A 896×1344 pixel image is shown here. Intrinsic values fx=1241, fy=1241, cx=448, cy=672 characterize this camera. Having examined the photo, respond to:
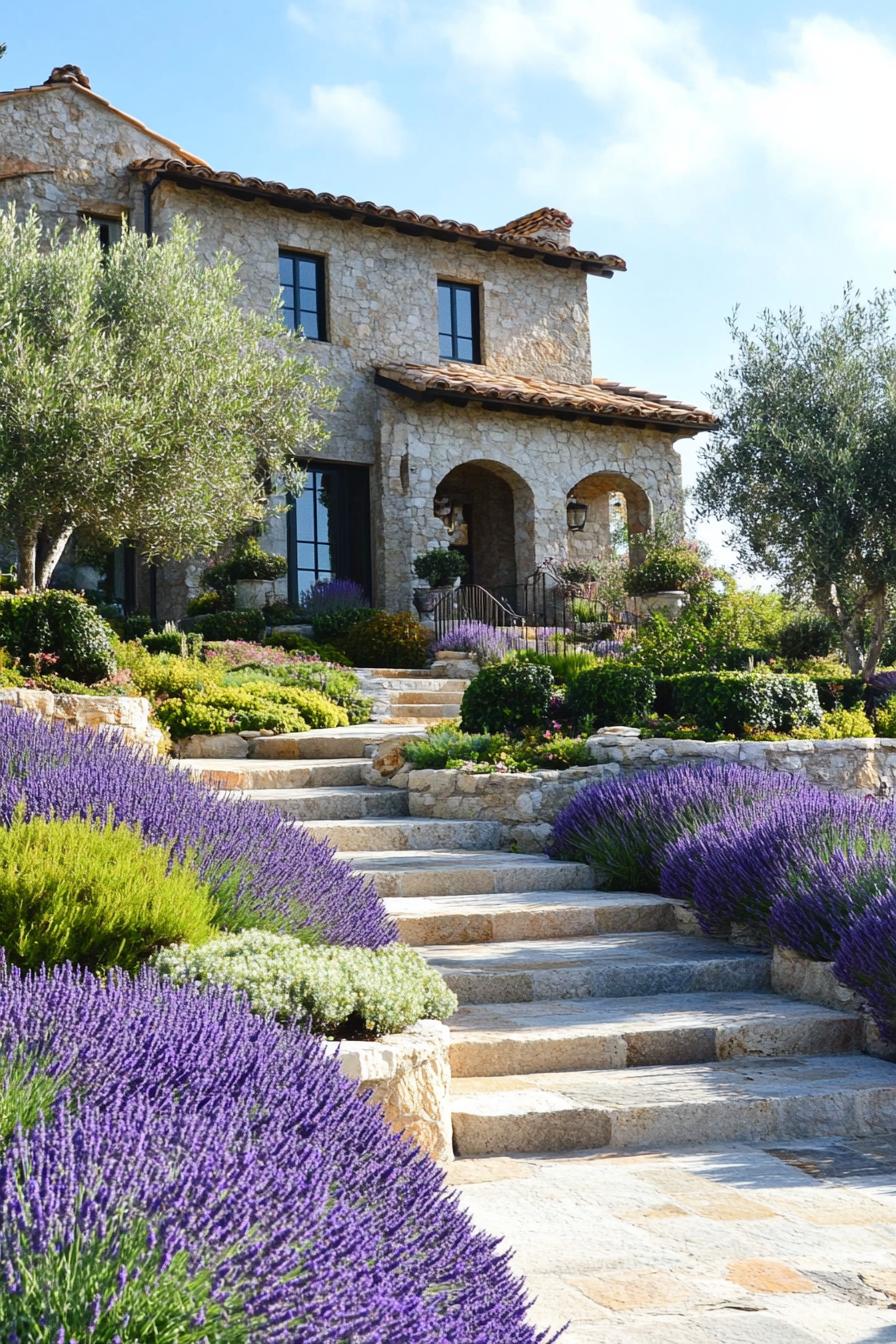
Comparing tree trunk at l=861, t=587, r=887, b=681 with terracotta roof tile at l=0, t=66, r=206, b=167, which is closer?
tree trunk at l=861, t=587, r=887, b=681

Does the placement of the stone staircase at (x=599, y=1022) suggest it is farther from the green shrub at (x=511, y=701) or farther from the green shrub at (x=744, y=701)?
the green shrub at (x=744, y=701)

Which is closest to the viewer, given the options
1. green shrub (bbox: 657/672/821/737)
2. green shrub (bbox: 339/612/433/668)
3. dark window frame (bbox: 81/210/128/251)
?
green shrub (bbox: 657/672/821/737)

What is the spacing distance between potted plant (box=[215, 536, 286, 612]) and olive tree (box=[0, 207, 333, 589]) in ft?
3.66

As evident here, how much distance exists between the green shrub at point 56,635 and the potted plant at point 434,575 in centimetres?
692

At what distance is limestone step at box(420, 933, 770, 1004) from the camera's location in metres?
5.06

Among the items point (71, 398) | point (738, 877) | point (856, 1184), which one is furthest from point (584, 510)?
point (856, 1184)

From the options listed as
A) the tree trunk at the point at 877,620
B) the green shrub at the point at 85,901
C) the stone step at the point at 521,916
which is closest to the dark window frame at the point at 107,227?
the tree trunk at the point at 877,620

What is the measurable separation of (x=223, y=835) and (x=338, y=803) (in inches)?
151

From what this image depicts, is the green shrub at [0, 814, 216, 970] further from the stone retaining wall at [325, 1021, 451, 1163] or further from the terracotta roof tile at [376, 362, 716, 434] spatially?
the terracotta roof tile at [376, 362, 716, 434]

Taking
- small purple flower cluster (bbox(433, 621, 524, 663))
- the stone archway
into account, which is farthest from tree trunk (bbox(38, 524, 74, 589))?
the stone archway

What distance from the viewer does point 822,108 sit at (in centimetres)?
885

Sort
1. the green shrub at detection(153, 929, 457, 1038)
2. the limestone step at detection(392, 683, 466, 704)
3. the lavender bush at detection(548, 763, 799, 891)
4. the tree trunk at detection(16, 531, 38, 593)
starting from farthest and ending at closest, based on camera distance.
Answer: the limestone step at detection(392, 683, 466, 704) < the tree trunk at detection(16, 531, 38, 593) < the lavender bush at detection(548, 763, 799, 891) < the green shrub at detection(153, 929, 457, 1038)

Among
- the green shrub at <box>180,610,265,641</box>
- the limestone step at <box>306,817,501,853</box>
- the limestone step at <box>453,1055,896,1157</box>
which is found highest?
the green shrub at <box>180,610,265,641</box>

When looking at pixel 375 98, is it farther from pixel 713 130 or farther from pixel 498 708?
pixel 498 708
